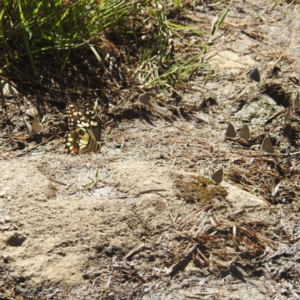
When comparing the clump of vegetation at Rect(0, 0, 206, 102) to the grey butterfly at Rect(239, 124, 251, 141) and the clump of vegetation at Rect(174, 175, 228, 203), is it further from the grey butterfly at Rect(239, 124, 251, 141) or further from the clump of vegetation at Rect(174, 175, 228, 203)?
the clump of vegetation at Rect(174, 175, 228, 203)

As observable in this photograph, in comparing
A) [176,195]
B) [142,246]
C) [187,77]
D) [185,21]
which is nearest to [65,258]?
[142,246]

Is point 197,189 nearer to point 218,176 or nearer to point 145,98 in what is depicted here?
point 218,176

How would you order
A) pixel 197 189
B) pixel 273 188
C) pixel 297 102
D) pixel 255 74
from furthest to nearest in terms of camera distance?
pixel 255 74
pixel 297 102
pixel 273 188
pixel 197 189

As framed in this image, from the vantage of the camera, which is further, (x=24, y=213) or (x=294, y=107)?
(x=294, y=107)

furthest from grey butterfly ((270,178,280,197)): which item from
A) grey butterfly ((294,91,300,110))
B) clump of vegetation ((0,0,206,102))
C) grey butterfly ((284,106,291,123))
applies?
clump of vegetation ((0,0,206,102))

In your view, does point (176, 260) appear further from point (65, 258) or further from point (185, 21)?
Answer: point (185, 21)

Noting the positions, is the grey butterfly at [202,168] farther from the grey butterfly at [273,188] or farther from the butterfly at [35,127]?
the butterfly at [35,127]

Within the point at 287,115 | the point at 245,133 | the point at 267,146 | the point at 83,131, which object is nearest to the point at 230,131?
the point at 245,133
